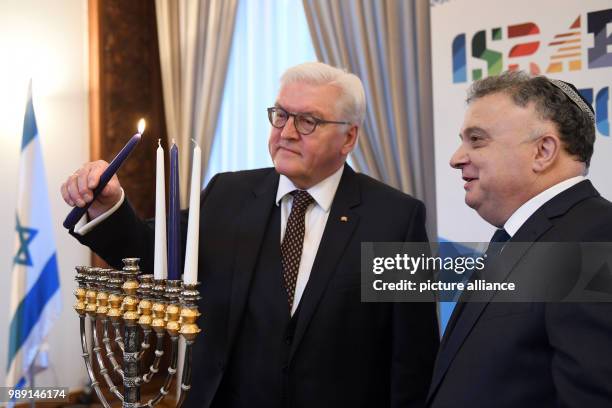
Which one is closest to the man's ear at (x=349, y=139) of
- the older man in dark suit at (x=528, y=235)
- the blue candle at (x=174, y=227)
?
the older man in dark suit at (x=528, y=235)

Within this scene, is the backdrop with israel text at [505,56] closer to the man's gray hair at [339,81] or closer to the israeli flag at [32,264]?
the man's gray hair at [339,81]

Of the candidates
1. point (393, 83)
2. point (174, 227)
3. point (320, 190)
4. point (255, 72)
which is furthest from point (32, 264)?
point (174, 227)

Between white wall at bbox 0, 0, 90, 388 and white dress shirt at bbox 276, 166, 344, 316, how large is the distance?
2.95m

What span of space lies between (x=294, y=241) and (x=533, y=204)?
76cm

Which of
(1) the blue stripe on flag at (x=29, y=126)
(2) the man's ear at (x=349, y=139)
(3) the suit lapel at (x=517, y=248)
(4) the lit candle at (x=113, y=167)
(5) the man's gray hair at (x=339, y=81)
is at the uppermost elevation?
(1) the blue stripe on flag at (x=29, y=126)

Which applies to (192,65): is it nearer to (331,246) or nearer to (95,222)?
(331,246)

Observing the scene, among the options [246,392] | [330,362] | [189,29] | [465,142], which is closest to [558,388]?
[465,142]

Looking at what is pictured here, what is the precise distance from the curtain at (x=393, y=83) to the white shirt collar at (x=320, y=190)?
184 centimetres

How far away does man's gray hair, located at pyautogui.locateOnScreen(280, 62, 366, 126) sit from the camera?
2.11 metres

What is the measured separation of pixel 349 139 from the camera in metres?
2.25

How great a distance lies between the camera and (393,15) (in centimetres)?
401

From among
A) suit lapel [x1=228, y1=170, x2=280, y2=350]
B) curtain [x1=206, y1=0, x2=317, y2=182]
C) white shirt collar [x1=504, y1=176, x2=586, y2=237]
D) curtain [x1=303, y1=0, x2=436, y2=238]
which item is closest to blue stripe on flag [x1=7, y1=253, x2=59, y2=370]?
curtain [x1=206, y1=0, x2=317, y2=182]

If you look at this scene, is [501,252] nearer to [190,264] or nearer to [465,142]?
[465,142]

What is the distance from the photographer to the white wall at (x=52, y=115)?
4461 millimetres
